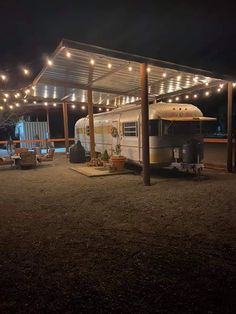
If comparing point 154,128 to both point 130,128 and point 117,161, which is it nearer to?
point 130,128

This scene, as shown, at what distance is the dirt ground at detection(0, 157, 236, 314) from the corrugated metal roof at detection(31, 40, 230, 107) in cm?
429

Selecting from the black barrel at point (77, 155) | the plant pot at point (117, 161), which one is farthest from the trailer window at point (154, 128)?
the black barrel at point (77, 155)

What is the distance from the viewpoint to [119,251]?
417cm

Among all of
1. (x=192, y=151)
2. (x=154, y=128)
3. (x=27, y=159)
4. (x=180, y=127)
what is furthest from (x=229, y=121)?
(x=27, y=159)

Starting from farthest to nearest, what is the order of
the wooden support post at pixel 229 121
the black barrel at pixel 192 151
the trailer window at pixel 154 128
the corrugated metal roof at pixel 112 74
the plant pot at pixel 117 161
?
1. the plant pot at pixel 117 161
2. the wooden support post at pixel 229 121
3. the trailer window at pixel 154 128
4. the black barrel at pixel 192 151
5. the corrugated metal roof at pixel 112 74

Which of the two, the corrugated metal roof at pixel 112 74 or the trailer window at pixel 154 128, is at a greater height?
the corrugated metal roof at pixel 112 74

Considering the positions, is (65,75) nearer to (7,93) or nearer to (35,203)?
(7,93)

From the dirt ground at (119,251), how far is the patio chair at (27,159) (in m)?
5.54

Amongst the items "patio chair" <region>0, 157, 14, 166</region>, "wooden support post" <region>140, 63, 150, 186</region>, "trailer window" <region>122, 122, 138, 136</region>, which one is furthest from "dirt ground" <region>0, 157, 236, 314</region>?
"patio chair" <region>0, 157, 14, 166</region>

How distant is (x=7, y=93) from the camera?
47.7ft

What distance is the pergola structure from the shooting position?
838cm

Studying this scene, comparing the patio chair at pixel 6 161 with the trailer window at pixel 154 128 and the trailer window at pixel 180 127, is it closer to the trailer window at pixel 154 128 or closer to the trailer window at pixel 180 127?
the trailer window at pixel 154 128

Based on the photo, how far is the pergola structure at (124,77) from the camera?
Answer: 8.38 metres

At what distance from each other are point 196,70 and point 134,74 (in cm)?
305
